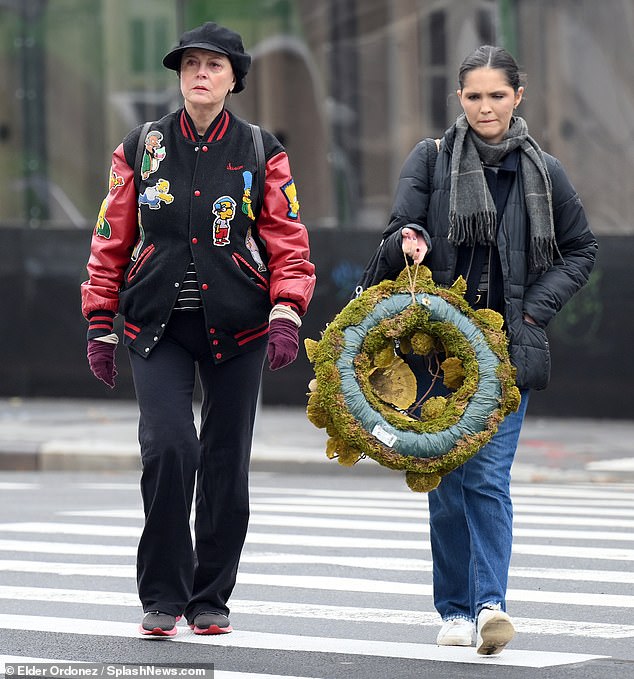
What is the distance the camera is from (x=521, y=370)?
590 cm

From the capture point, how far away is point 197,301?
6113 mm

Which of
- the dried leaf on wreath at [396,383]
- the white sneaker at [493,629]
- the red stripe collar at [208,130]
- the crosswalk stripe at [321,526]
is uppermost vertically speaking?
the red stripe collar at [208,130]

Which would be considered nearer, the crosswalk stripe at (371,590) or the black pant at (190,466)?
the black pant at (190,466)

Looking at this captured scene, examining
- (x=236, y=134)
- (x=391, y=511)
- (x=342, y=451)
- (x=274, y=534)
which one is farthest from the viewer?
(x=391, y=511)

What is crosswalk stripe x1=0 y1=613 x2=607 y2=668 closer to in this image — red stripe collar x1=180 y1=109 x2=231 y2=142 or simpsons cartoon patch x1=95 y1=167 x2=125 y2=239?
simpsons cartoon patch x1=95 y1=167 x2=125 y2=239

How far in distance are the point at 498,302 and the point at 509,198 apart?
353mm

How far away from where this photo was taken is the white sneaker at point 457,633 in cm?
600

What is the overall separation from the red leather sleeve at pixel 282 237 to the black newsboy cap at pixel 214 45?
14.0 inches

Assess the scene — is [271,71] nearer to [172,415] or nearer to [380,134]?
[380,134]

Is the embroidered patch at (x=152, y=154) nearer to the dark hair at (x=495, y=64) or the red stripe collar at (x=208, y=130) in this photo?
the red stripe collar at (x=208, y=130)

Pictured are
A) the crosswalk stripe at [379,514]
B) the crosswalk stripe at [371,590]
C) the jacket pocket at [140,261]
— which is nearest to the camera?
the jacket pocket at [140,261]

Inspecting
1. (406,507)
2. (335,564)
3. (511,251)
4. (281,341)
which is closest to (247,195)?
(281,341)

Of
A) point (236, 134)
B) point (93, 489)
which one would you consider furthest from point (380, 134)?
point (236, 134)

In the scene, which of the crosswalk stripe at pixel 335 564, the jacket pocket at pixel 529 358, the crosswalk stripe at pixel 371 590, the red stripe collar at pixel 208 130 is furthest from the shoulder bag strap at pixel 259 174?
the crosswalk stripe at pixel 335 564
